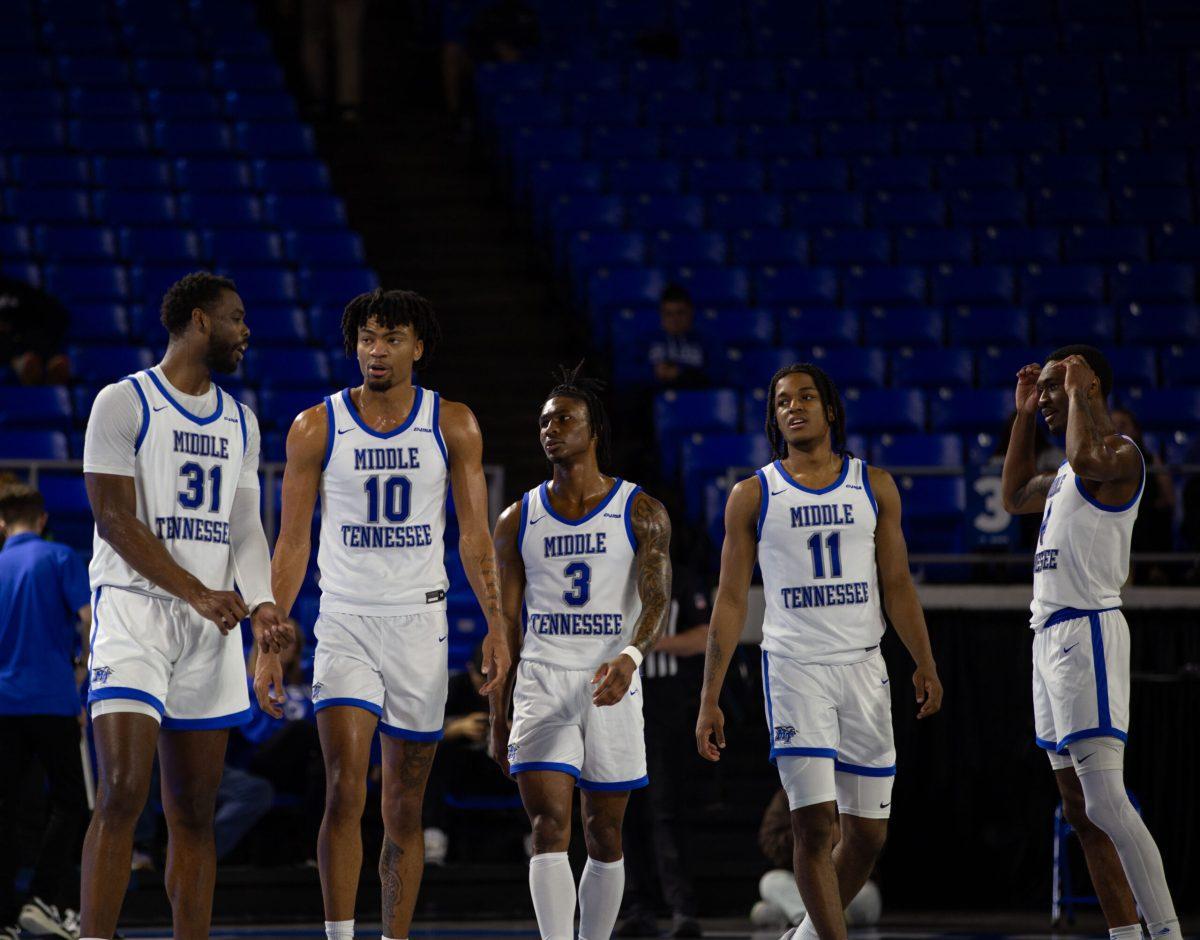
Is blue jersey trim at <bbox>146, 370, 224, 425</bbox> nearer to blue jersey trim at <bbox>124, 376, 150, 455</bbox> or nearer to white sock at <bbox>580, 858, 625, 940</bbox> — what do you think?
blue jersey trim at <bbox>124, 376, 150, 455</bbox>

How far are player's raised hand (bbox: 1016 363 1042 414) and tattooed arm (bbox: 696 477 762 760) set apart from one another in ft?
4.14

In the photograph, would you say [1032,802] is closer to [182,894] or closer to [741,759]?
[741,759]

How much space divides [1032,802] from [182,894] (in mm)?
5812

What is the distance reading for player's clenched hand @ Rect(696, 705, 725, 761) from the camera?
600cm

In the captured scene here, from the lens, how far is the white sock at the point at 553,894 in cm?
597

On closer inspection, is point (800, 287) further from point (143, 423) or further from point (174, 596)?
point (174, 596)

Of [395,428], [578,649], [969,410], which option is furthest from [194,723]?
[969,410]

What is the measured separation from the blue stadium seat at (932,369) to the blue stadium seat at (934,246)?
1.58 metres

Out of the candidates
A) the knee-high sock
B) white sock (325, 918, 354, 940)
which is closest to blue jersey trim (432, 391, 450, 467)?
white sock (325, 918, 354, 940)

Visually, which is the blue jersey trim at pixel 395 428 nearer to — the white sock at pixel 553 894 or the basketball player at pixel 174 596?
the basketball player at pixel 174 596

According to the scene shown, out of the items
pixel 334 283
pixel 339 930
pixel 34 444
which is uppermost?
pixel 334 283

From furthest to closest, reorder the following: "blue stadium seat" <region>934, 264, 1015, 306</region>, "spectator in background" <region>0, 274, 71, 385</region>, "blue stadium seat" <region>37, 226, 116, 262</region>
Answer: "blue stadium seat" <region>934, 264, 1015, 306</region>
"blue stadium seat" <region>37, 226, 116, 262</region>
"spectator in background" <region>0, 274, 71, 385</region>

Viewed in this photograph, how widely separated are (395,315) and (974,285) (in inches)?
345

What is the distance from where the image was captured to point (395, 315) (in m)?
6.30
